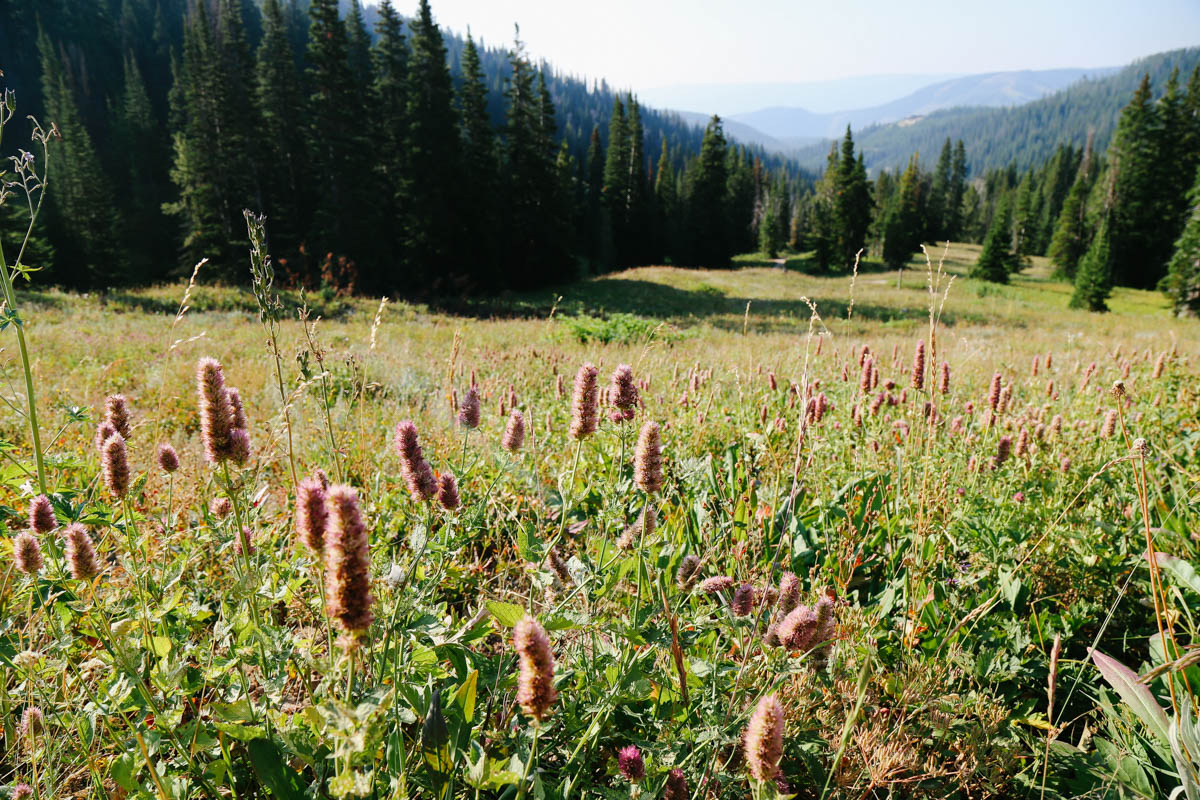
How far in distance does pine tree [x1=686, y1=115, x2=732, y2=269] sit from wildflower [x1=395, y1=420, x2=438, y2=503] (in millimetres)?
57623

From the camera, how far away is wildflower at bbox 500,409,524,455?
2.22m

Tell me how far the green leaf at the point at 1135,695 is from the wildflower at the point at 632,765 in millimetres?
1259

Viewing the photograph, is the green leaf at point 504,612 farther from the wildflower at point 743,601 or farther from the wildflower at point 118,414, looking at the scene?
the wildflower at point 118,414

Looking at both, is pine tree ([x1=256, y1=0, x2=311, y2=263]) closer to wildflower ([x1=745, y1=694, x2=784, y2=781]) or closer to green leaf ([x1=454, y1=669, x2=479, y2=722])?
green leaf ([x1=454, y1=669, x2=479, y2=722])

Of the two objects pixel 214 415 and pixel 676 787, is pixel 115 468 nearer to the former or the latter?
pixel 214 415

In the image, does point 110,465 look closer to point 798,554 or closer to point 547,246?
point 798,554

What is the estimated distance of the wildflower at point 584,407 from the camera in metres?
1.96

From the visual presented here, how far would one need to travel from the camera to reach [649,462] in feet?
6.17

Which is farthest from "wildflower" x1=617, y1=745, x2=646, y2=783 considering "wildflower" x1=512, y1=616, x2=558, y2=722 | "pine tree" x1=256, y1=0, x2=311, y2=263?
"pine tree" x1=256, y1=0, x2=311, y2=263

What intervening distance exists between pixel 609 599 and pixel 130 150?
232ft

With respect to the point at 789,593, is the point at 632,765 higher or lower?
lower

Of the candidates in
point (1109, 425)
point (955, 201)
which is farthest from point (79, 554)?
point (955, 201)

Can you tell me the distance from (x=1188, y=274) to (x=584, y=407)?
1714 inches

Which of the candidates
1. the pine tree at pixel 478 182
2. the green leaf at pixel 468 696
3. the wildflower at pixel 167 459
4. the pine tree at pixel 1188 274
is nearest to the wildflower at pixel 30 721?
the wildflower at pixel 167 459
